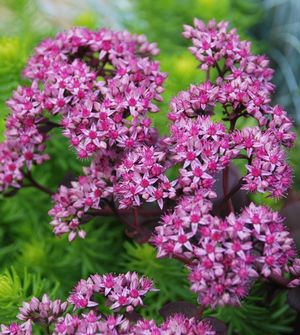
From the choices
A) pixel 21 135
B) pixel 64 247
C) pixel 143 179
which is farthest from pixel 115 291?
pixel 64 247

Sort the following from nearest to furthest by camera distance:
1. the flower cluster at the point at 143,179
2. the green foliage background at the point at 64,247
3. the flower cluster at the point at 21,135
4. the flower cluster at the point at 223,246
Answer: the flower cluster at the point at 223,246 → the flower cluster at the point at 143,179 → the flower cluster at the point at 21,135 → the green foliage background at the point at 64,247

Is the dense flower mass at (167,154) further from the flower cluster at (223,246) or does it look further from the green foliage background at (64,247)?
the green foliage background at (64,247)

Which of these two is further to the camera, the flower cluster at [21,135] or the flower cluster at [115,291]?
the flower cluster at [21,135]

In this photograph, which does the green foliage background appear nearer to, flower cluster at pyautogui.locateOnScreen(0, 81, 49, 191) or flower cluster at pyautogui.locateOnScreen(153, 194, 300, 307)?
flower cluster at pyautogui.locateOnScreen(0, 81, 49, 191)

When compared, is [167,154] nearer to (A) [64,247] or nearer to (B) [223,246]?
(B) [223,246]

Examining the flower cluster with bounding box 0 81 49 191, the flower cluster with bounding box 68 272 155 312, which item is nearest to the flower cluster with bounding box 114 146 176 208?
the flower cluster with bounding box 68 272 155 312

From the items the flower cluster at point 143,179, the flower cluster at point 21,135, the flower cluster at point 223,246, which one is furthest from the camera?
the flower cluster at point 21,135

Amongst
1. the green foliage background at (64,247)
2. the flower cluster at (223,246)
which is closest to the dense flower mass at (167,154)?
the flower cluster at (223,246)
